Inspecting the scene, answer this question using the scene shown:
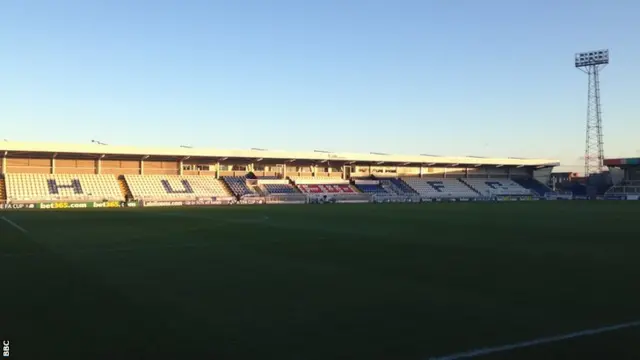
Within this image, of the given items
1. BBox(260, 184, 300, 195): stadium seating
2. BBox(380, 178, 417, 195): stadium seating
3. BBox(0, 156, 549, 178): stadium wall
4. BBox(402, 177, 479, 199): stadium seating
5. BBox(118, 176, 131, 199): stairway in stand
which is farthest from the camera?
BBox(402, 177, 479, 199): stadium seating

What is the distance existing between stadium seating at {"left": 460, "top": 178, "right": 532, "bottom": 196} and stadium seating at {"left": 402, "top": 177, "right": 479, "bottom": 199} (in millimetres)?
1914

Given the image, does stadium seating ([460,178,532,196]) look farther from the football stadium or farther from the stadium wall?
the football stadium

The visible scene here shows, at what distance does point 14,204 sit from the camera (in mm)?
53938

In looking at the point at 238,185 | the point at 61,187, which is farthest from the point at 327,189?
the point at 61,187

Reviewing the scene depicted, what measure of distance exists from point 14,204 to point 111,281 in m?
49.3

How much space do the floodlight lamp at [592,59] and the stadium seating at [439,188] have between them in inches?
1108

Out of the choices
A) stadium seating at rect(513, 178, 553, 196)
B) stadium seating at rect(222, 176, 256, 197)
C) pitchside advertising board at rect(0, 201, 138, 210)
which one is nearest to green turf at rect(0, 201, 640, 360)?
pitchside advertising board at rect(0, 201, 138, 210)

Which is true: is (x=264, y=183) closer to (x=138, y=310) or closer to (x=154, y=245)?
(x=154, y=245)

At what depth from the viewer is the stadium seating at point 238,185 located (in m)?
70.9

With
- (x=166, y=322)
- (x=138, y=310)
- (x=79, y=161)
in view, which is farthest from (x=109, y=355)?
(x=79, y=161)

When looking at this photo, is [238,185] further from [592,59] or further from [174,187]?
[592,59]

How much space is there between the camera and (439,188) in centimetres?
8538

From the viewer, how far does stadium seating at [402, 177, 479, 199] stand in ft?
272

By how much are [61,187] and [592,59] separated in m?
82.1
